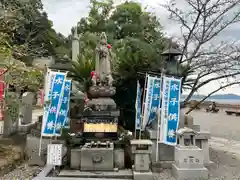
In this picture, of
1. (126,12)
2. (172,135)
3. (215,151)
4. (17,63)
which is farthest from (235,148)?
(126,12)

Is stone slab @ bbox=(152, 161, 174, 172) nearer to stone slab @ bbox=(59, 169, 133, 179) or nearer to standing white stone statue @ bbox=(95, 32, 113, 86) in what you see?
stone slab @ bbox=(59, 169, 133, 179)

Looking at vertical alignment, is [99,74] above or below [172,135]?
above

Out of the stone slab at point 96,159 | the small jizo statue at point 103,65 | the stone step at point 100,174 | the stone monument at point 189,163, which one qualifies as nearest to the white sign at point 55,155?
the stone step at point 100,174

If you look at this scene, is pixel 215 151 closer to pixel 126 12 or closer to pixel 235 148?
pixel 235 148

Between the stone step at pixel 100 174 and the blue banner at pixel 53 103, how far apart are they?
128cm

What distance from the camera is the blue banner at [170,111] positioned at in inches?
253

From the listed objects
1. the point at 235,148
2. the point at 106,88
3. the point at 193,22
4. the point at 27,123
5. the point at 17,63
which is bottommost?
the point at 235,148

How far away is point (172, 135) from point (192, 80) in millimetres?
2534

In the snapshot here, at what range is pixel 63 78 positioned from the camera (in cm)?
676

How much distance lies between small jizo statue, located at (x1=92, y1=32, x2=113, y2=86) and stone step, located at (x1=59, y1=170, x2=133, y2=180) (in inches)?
97.6

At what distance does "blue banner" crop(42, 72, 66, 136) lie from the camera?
653 centimetres

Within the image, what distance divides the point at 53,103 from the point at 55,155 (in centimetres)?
151

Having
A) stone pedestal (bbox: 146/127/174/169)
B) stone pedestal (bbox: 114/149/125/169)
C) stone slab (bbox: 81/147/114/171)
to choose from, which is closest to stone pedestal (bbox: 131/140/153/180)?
stone pedestal (bbox: 114/149/125/169)

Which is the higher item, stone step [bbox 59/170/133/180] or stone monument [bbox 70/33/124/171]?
stone monument [bbox 70/33/124/171]
